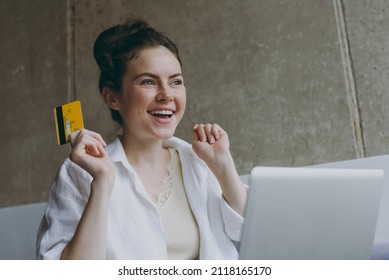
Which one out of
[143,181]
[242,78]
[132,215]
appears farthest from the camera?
[242,78]

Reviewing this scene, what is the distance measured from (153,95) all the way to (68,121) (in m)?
0.38

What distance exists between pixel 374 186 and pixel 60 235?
846mm

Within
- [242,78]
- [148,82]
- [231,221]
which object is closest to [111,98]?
[148,82]

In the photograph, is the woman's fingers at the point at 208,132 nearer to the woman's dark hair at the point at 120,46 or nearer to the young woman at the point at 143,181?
the young woman at the point at 143,181

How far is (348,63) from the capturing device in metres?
2.44

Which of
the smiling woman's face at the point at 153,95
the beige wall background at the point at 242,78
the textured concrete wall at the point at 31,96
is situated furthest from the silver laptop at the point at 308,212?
the textured concrete wall at the point at 31,96

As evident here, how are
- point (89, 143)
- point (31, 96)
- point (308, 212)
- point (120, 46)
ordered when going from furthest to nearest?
point (31, 96) → point (120, 46) → point (89, 143) → point (308, 212)

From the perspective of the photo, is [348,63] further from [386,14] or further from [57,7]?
[57,7]

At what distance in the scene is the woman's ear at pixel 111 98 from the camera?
5.95 ft

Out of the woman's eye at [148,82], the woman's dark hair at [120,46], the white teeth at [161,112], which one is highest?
the woman's dark hair at [120,46]

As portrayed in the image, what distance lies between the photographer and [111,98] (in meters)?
1.83

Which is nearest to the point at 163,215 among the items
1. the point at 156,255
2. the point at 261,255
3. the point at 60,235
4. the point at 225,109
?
the point at 156,255

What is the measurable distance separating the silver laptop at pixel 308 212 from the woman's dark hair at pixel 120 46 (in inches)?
40.1

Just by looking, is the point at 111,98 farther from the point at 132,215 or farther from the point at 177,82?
the point at 132,215
